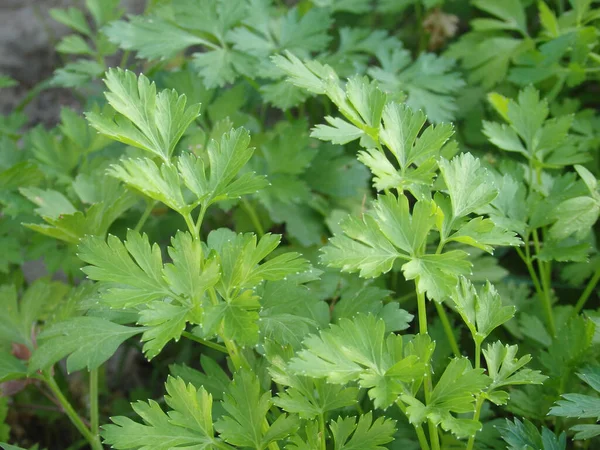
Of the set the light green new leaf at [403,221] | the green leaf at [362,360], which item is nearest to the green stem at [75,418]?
the green leaf at [362,360]

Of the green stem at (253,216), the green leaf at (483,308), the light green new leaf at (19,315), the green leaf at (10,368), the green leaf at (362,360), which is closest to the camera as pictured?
the green leaf at (362,360)

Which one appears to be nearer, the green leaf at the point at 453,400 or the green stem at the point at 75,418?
the green leaf at the point at 453,400

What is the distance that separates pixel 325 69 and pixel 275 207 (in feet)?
1.51

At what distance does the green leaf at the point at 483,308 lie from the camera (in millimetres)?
820

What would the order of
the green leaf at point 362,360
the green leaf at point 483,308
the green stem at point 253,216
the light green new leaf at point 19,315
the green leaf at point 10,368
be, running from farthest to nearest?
1. the green stem at point 253,216
2. the light green new leaf at point 19,315
3. the green leaf at point 10,368
4. the green leaf at point 483,308
5. the green leaf at point 362,360

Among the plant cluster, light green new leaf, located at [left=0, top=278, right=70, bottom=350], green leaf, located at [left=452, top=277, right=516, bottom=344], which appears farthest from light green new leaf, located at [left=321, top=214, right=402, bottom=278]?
light green new leaf, located at [left=0, top=278, right=70, bottom=350]

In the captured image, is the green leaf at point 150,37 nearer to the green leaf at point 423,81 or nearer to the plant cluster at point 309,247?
the plant cluster at point 309,247

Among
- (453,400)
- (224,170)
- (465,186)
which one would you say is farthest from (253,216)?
(453,400)

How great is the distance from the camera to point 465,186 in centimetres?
84

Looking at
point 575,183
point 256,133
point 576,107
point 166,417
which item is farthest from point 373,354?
point 576,107

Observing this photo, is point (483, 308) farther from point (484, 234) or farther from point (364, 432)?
point (364, 432)

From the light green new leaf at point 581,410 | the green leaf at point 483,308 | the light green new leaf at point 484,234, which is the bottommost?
the light green new leaf at point 581,410

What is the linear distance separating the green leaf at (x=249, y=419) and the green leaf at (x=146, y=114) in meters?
0.34

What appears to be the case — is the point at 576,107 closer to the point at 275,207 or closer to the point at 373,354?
the point at 275,207
